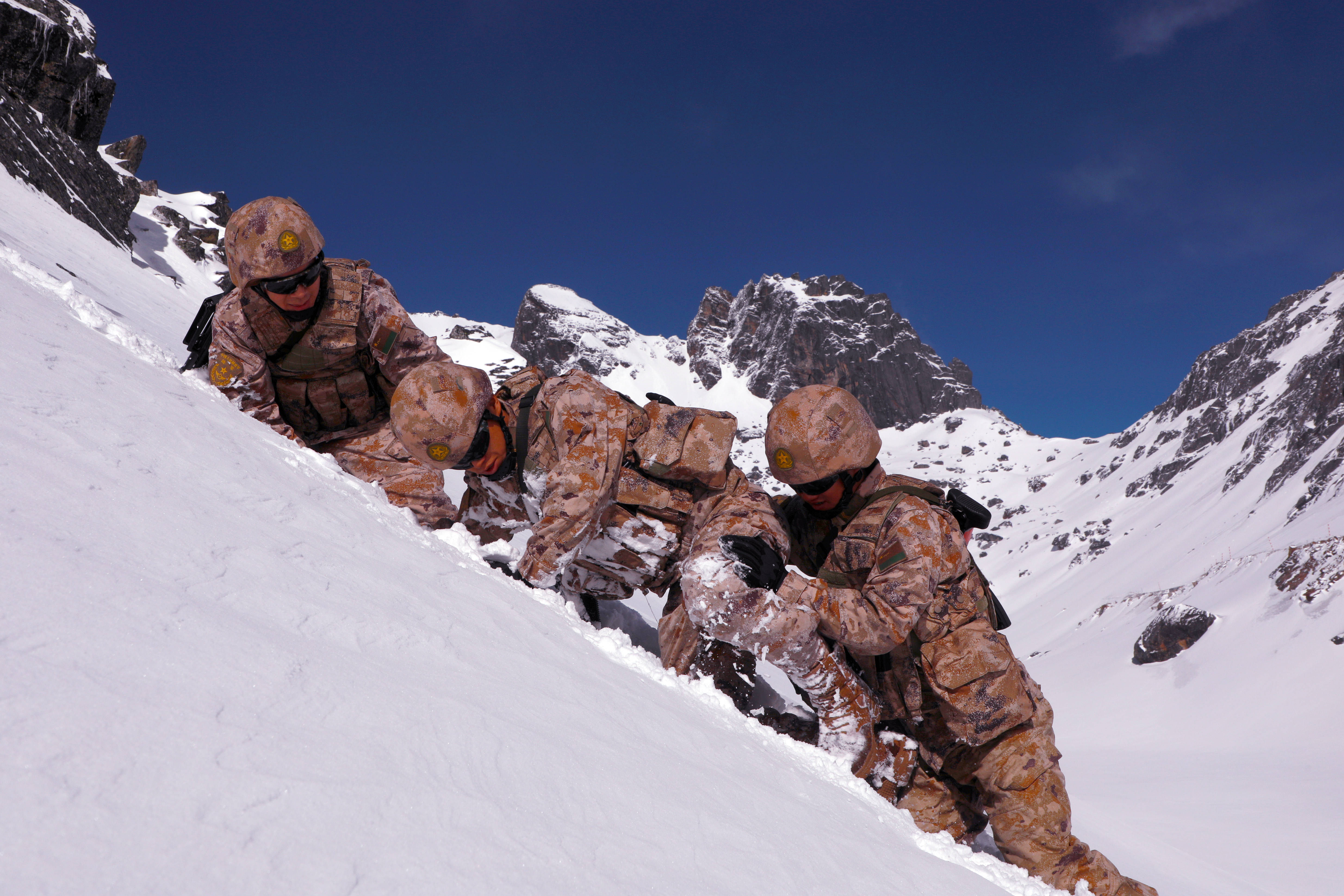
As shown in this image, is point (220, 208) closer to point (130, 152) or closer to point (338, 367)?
point (130, 152)

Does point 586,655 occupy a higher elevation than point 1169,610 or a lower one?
lower

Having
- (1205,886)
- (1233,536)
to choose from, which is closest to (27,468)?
(1205,886)

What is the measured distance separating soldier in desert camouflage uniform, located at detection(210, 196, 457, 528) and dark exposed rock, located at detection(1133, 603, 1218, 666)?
21.3 meters

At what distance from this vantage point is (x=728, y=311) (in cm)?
16338

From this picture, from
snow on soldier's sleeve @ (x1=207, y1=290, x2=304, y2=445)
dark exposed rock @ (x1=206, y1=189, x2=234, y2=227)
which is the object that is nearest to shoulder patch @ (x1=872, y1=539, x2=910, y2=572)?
snow on soldier's sleeve @ (x1=207, y1=290, x2=304, y2=445)

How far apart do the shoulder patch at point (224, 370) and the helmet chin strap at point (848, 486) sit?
3.56 m

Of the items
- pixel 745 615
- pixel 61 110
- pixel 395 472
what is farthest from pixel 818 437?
pixel 61 110

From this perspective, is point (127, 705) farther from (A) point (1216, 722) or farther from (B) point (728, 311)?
(B) point (728, 311)

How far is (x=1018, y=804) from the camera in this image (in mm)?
3602

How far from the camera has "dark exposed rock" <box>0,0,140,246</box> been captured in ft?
56.7

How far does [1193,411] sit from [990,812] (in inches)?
2897

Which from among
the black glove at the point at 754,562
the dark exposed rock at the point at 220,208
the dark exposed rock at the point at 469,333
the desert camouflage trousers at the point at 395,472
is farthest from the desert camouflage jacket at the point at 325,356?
the dark exposed rock at the point at 469,333

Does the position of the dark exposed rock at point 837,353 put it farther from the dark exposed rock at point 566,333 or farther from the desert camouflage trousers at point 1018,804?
the desert camouflage trousers at point 1018,804

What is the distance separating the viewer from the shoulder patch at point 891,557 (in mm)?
3451
